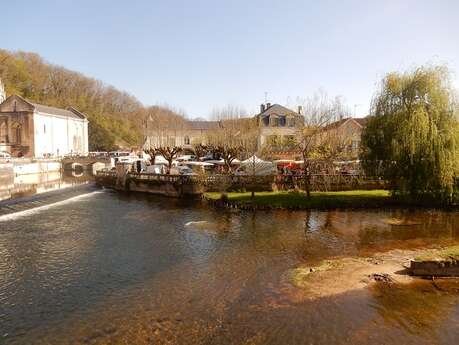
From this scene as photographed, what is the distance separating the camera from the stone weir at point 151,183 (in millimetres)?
34656

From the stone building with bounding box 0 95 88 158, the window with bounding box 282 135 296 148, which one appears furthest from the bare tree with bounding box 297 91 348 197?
the stone building with bounding box 0 95 88 158

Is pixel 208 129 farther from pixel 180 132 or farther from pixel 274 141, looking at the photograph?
pixel 274 141

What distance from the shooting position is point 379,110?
28.8 m

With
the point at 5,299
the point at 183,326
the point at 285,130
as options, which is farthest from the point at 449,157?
the point at 285,130

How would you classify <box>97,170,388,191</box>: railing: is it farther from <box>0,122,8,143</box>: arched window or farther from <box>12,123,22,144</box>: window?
<box>0,122,8,143</box>: arched window

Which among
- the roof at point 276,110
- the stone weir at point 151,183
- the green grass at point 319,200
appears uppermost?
the roof at point 276,110

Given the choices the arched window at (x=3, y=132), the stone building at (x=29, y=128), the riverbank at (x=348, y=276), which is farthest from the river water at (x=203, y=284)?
the arched window at (x=3, y=132)

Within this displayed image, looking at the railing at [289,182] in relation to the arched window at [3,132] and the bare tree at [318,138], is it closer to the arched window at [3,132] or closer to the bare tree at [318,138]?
the bare tree at [318,138]

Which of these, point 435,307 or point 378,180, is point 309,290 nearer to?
point 435,307

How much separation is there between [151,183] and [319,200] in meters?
17.3

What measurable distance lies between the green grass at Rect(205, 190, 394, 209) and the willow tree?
180 cm

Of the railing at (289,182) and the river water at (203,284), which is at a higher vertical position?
the railing at (289,182)

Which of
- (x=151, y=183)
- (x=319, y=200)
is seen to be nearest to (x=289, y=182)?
(x=319, y=200)

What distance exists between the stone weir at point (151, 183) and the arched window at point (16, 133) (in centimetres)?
3968
